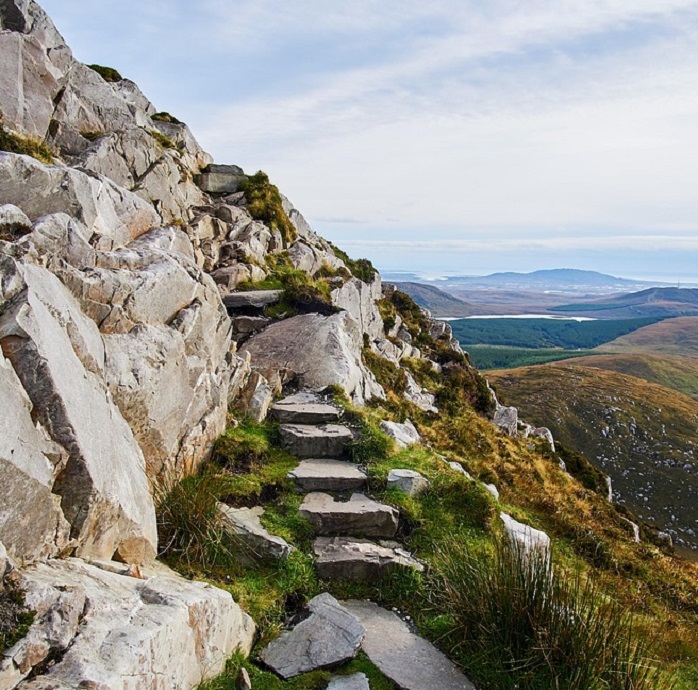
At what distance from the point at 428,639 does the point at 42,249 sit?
313 inches

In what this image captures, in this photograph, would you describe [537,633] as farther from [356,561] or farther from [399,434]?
[399,434]

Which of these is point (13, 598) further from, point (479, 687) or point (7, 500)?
point (479, 687)

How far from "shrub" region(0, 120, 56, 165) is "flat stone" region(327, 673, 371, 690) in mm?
11325

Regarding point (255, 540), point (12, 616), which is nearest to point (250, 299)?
point (255, 540)

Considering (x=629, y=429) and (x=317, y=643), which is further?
(x=629, y=429)

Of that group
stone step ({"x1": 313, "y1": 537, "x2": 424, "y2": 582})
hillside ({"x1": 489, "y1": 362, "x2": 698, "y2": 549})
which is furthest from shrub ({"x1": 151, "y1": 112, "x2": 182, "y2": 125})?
hillside ({"x1": 489, "y1": 362, "x2": 698, "y2": 549})

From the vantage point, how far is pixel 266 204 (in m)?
25.6

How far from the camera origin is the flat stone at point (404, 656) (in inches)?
266

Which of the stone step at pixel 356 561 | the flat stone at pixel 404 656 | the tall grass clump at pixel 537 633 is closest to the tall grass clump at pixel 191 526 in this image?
the stone step at pixel 356 561

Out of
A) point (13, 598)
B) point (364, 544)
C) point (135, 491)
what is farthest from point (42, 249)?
point (364, 544)

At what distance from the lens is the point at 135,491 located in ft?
24.1

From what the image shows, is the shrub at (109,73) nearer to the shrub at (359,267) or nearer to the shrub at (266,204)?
the shrub at (266,204)

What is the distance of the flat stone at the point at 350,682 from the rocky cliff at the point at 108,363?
4.28 ft

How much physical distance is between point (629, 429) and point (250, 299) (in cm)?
11534
